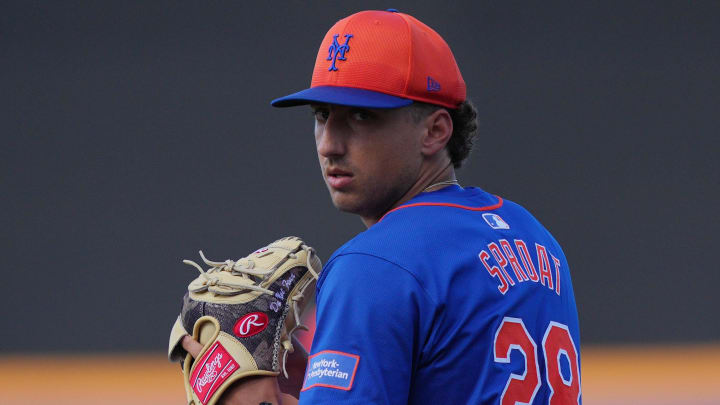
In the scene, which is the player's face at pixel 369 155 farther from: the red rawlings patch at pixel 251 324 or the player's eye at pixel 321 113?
the red rawlings patch at pixel 251 324

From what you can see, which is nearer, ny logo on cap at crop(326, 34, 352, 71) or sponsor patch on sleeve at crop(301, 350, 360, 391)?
sponsor patch on sleeve at crop(301, 350, 360, 391)

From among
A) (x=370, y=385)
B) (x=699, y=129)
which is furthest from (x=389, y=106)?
(x=699, y=129)

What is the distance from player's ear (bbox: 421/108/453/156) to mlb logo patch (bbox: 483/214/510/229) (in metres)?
0.18

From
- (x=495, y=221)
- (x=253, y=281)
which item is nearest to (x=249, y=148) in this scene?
(x=253, y=281)

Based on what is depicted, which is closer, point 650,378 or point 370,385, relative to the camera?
point 370,385

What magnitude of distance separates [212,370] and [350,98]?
641 mm

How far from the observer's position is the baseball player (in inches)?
51.6

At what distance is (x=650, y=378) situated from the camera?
20.8 feet

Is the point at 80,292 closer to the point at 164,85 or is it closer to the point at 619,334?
the point at 164,85

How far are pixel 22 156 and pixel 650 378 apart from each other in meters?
5.40

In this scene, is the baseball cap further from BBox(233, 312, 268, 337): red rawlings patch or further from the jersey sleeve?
BBox(233, 312, 268, 337): red rawlings patch

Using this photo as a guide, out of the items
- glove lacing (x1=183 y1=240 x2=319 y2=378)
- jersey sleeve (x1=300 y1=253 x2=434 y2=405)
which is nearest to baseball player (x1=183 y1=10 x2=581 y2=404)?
jersey sleeve (x1=300 y1=253 x2=434 y2=405)

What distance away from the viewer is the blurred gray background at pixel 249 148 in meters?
7.03

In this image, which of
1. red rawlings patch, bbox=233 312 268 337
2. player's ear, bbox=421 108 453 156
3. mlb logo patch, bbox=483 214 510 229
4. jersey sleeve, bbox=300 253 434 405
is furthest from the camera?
red rawlings patch, bbox=233 312 268 337
